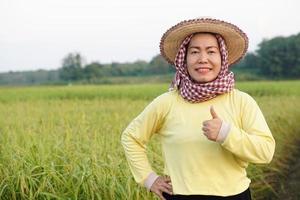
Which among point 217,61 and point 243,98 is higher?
point 217,61

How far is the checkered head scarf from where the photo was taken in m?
1.85

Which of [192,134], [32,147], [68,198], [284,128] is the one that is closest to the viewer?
[192,134]

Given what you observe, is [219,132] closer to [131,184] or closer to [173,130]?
[173,130]

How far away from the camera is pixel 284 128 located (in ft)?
23.7

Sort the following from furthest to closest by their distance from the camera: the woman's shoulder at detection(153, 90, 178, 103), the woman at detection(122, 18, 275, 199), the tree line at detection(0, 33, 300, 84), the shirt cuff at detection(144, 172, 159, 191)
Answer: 1. the tree line at detection(0, 33, 300, 84)
2. the shirt cuff at detection(144, 172, 159, 191)
3. the woman's shoulder at detection(153, 90, 178, 103)
4. the woman at detection(122, 18, 275, 199)

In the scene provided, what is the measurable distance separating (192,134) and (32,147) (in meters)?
2.28

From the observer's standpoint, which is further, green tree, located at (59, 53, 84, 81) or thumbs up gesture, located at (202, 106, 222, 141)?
green tree, located at (59, 53, 84, 81)

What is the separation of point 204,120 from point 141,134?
0.31 metres

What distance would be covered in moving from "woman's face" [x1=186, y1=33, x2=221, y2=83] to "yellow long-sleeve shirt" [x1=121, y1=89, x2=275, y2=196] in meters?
0.10

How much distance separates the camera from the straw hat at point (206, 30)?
6.26 feet

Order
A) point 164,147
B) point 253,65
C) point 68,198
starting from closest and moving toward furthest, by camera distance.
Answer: point 164,147
point 68,198
point 253,65

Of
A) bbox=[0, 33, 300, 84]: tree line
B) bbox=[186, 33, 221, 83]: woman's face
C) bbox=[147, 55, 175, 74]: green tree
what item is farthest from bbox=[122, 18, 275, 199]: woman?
bbox=[147, 55, 175, 74]: green tree

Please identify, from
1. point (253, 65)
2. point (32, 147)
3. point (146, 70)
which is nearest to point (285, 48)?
point (253, 65)

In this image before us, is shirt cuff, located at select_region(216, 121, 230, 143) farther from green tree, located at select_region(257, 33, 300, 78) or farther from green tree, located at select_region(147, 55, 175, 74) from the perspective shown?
green tree, located at select_region(147, 55, 175, 74)
